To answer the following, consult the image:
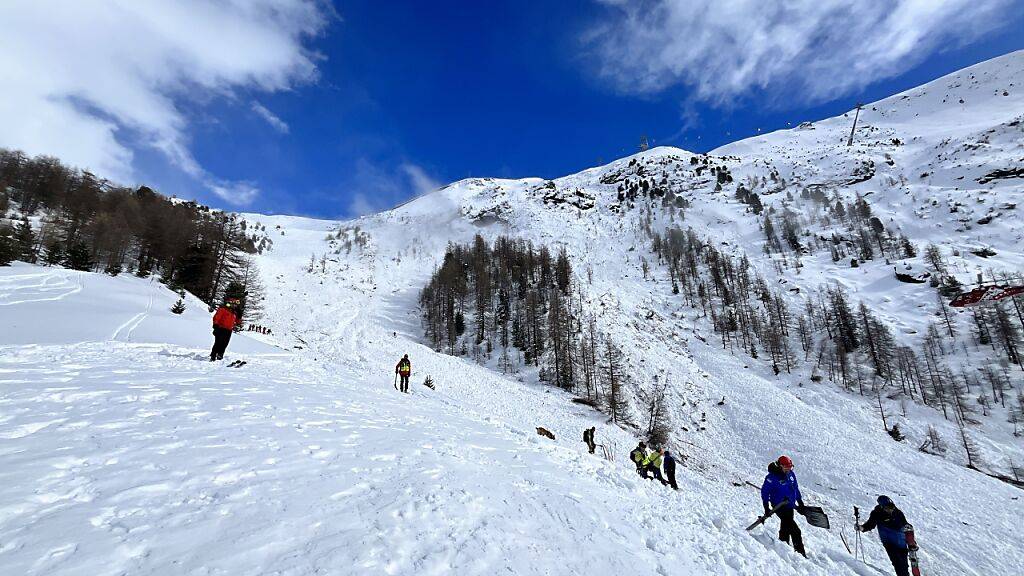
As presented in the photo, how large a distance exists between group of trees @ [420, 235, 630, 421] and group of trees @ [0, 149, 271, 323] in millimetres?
29420

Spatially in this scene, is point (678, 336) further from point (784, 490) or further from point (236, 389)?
point (236, 389)

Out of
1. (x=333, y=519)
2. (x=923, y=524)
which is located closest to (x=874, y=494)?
(x=923, y=524)

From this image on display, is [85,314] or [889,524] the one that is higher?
[85,314]

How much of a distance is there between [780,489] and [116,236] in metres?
64.6

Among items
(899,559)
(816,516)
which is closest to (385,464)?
(816,516)

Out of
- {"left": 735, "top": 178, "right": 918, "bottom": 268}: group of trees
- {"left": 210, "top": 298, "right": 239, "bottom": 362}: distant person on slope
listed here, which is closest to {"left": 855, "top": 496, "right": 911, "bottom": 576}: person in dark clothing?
{"left": 210, "top": 298, "right": 239, "bottom": 362}: distant person on slope

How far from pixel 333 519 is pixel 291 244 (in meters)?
127

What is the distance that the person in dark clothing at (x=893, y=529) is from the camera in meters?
8.40

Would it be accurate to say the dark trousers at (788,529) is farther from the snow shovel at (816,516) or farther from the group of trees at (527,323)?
the group of trees at (527,323)

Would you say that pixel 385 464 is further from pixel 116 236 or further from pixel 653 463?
pixel 116 236

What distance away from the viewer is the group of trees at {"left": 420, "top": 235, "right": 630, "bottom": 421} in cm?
4738

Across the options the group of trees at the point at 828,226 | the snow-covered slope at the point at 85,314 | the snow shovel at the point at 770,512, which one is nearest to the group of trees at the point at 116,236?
the snow-covered slope at the point at 85,314

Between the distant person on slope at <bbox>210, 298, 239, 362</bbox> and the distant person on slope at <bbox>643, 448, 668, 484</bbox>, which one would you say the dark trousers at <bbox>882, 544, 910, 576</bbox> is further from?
the distant person on slope at <bbox>210, 298, 239, 362</bbox>

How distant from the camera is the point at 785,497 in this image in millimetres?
8805
